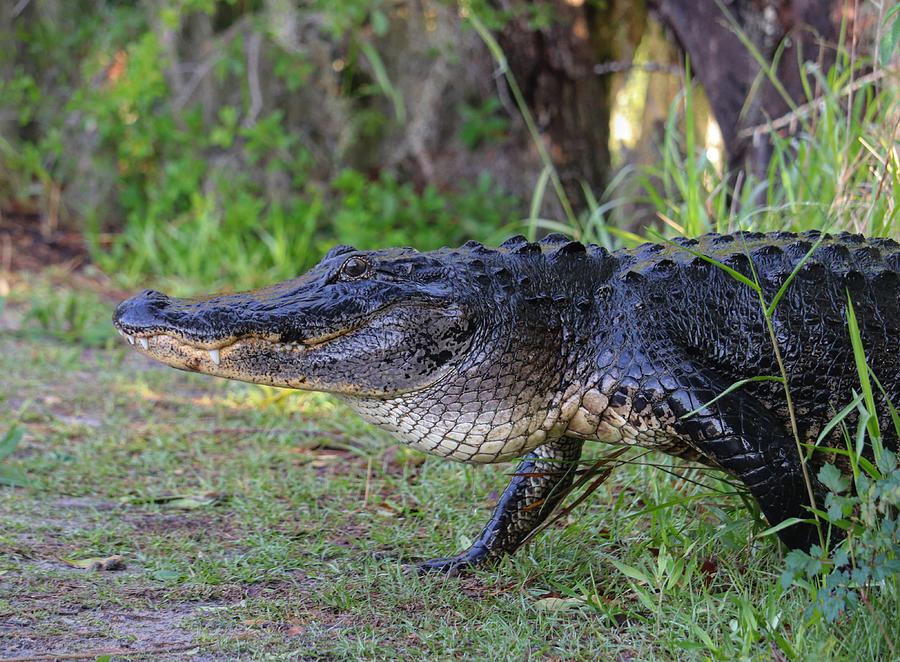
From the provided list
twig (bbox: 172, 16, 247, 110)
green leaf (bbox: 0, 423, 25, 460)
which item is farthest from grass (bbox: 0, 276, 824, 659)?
twig (bbox: 172, 16, 247, 110)

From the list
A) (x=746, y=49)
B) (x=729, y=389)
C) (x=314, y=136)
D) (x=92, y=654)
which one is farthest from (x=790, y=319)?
(x=314, y=136)

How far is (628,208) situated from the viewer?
7094 mm

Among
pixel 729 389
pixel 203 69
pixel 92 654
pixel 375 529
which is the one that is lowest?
pixel 375 529

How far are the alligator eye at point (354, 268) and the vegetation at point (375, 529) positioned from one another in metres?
0.81

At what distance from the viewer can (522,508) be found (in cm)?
252

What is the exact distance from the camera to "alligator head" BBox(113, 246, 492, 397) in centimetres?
216

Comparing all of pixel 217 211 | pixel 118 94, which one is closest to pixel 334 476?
pixel 217 211

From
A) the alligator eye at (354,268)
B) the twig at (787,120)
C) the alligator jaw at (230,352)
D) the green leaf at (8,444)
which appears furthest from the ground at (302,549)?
the twig at (787,120)

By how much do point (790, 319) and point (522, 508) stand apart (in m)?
0.87

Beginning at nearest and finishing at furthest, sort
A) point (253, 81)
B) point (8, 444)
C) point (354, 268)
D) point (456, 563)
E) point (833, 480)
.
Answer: point (833, 480)
point (354, 268)
point (456, 563)
point (8, 444)
point (253, 81)

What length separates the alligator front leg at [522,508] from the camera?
2.50 metres

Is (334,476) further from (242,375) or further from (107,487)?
(242,375)

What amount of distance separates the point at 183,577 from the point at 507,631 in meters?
0.91

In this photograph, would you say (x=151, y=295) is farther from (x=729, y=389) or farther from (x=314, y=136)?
(x=314, y=136)
